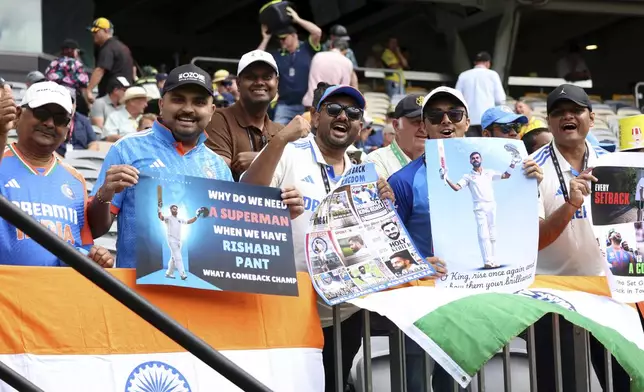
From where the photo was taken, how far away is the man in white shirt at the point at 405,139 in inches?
243

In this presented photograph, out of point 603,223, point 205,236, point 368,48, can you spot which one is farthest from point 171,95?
point 368,48

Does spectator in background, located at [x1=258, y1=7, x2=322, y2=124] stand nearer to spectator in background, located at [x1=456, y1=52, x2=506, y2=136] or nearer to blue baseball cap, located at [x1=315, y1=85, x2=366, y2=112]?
spectator in background, located at [x1=456, y1=52, x2=506, y2=136]

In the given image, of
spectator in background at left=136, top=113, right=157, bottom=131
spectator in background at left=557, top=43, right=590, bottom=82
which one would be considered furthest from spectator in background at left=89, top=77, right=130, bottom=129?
spectator in background at left=557, top=43, right=590, bottom=82

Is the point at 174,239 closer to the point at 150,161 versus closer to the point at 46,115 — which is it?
the point at 150,161

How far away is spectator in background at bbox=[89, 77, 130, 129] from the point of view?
1255 centimetres

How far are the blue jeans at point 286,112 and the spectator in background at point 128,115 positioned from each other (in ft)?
5.20

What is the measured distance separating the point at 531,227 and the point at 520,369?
766 mm

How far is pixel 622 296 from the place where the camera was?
488 centimetres

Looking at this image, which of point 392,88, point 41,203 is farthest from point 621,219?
point 392,88

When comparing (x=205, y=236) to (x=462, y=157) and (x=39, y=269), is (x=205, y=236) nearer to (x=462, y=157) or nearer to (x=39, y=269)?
(x=39, y=269)

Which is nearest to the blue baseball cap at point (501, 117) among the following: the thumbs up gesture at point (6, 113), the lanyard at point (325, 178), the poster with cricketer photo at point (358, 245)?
the lanyard at point (325, 178)

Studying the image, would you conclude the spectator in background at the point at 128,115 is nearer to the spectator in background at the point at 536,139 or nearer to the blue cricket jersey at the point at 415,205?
the spectator in background at the point at 536,139

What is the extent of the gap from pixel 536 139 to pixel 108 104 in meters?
6.65

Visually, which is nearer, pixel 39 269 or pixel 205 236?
pixel 39 269
